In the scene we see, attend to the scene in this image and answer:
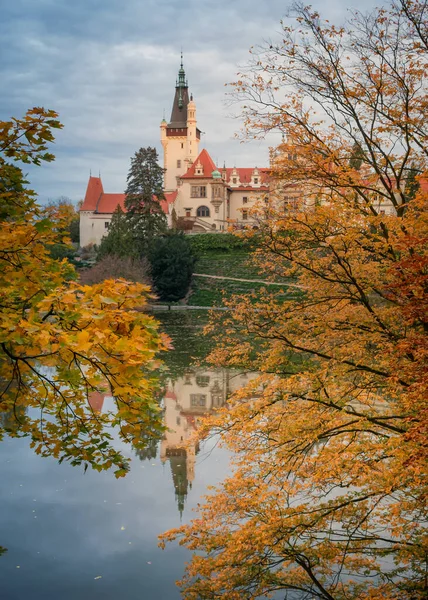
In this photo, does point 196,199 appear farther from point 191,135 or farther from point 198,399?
point 198,399

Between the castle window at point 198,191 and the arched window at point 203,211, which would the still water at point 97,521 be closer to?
the arched window at point 203,211

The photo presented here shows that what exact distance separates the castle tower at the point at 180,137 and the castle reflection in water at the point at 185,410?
4712 cm

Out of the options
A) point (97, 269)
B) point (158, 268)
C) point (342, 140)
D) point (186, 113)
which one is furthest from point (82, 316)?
point (186, 113)

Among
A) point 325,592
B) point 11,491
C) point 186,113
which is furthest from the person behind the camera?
point 186,113

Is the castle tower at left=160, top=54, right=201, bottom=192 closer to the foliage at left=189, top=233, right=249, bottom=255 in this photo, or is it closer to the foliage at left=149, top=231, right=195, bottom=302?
the foliage at left=189, top=233, right=249, bottom=255

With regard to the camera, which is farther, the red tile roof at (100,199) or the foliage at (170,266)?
the red tile roof at (100,199)

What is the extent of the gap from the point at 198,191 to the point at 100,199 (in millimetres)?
9605

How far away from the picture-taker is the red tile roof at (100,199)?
193ft

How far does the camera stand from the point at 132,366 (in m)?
3.50

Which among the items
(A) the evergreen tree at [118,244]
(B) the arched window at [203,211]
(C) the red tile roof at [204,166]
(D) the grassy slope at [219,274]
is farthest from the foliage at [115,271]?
(C) the red tile roof at [204,166]

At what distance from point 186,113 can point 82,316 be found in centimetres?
6505

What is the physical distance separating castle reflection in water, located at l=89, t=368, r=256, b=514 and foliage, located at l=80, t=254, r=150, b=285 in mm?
14082

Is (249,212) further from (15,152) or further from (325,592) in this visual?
(325,592)

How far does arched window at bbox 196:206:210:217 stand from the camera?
5778cm
